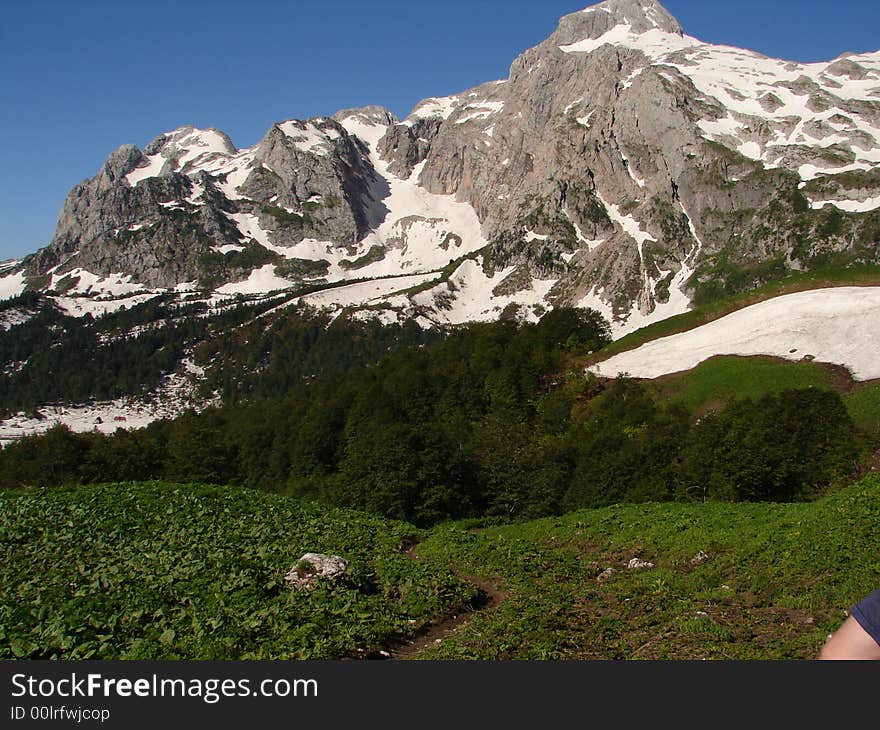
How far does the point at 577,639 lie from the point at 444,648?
10.8 feet

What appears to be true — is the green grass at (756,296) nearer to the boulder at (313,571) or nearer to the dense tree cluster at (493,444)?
the dense tree cluster at (493,444)

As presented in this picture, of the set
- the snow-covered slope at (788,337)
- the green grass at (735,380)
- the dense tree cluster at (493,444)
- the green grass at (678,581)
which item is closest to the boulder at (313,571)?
the green grass at (678,581)

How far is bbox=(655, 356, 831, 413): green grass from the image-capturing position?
57825 millimetres

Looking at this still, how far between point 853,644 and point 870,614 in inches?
11.8

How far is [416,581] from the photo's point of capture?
18.9m

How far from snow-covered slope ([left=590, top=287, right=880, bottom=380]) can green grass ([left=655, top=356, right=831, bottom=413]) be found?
202 cm

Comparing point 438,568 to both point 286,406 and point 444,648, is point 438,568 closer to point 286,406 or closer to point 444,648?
point 444,648

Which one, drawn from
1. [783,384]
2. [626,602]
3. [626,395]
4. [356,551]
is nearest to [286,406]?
[626,395]

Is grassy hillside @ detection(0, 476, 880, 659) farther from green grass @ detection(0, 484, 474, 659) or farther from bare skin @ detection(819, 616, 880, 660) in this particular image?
bare skin @ detection(819, 616, 880, 660)

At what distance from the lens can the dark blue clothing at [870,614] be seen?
4625 mm

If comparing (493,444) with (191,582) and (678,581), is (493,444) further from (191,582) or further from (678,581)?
(191,582)

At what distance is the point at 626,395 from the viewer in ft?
224

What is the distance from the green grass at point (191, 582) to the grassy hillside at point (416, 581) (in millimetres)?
66

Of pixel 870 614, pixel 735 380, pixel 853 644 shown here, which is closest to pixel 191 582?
pixel 853 644
